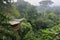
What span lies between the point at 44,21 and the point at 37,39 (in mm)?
3329

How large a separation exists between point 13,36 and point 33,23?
5.31 meters

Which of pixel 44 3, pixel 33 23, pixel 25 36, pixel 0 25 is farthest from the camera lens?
pixel 44 3

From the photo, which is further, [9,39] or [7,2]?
[7,2]

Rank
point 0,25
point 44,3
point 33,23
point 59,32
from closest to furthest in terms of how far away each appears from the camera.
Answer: point 0,25
point 59,32
point 33,23
point 44,3

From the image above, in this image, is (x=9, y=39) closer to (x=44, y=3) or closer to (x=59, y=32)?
(x=59, y=32)

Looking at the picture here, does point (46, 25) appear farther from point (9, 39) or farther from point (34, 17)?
point (9, 39)

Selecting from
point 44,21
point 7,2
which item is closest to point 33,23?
point 44,21

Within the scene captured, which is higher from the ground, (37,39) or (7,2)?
(7,2)

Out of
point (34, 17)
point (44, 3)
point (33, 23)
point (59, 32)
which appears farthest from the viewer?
point (44, 3)

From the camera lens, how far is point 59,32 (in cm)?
837

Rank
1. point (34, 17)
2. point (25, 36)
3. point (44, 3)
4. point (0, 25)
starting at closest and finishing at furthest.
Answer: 1. point (0, 25)
2. point (25, 36)
3. point (34, 17)
4. point (44, 3)

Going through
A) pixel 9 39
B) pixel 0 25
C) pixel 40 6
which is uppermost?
pixel 0 25

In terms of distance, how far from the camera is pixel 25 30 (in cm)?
1084

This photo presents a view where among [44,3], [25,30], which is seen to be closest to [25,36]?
[25,30]
